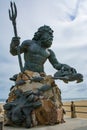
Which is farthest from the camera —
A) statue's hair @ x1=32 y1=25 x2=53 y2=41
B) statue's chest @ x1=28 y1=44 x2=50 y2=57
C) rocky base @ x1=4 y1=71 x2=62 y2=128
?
statue's hair @ x1=32 y1=25 x2=53 y2=41

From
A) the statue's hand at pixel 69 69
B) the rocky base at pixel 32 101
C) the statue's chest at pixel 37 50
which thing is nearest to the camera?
the rocky base at pixel 32 101

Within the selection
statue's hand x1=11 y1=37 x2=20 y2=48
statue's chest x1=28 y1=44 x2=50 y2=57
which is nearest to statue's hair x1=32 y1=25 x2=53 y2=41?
statue's chest x1=28 y1=44 x2=50 y2=57

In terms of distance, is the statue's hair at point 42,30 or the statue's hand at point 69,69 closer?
the statue's hand at point 69,69

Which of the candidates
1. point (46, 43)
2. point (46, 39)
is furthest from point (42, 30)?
point (46, 43)

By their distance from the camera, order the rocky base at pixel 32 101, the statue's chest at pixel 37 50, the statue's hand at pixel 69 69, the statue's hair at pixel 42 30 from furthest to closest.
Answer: the statue's hair at pixel 42 30 → the statue's chest at pixel 37 50 → the statue's hand at pixel 69 69 → the rocky base at pixel 32 101

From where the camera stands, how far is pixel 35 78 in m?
11.3

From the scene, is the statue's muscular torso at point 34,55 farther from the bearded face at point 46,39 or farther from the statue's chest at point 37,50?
the bearded face at point 46,39

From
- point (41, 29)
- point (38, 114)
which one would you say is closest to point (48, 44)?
point (41, 29)

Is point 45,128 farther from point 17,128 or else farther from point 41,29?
point 41,29

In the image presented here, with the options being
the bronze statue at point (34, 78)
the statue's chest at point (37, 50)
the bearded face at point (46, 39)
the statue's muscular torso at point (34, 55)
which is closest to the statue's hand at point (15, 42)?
the bronze statue at point (34, 78)

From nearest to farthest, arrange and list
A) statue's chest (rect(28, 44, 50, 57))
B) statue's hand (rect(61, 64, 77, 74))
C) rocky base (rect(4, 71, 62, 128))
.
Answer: rocky base (rect(4, 71, 62, 128)) → statue's hand (rect(61, 64, 77, 74)) → statue's chest (rect(28, 44, 50, 57))

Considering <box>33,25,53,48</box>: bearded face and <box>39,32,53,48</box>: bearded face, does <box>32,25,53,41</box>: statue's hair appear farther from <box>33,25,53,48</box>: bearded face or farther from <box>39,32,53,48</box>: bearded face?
<box>39,32,53,48</box>: bearded face

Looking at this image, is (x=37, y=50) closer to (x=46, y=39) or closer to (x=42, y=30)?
(x=46, y=39)

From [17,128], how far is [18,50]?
2572 mm
